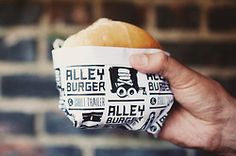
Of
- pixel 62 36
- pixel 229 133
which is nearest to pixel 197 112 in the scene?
pixel 229 133

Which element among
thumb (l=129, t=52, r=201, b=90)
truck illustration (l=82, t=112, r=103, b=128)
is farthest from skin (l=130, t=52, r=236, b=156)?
truck illustration (l=82, t=112, r=103, b=128)

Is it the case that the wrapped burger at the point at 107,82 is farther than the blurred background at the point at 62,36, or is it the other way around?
the blurred background at the point at 62,36

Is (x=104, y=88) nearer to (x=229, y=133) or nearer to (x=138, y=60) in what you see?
(x=138, y=60)

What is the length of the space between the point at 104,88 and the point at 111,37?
3.8 inches

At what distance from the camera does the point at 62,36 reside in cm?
150

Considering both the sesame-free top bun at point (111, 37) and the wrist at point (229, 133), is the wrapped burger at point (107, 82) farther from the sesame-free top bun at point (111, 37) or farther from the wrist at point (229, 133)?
the wrist at point (229, 133)

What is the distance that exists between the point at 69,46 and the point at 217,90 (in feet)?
1.06

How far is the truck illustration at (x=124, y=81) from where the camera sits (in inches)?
35.8

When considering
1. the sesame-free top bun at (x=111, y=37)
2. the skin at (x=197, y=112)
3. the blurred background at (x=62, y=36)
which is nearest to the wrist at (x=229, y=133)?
the skin at (x=197, y=112)

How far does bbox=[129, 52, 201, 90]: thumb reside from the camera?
0.93 meters

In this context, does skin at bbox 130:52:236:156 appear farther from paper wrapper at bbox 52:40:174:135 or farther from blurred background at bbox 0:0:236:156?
blurred background at bbox 0:0:236:156

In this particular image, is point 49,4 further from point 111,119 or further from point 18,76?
point 111,119

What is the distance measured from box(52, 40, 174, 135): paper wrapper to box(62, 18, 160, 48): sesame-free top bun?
2 centimetres

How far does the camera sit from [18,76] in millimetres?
1512
